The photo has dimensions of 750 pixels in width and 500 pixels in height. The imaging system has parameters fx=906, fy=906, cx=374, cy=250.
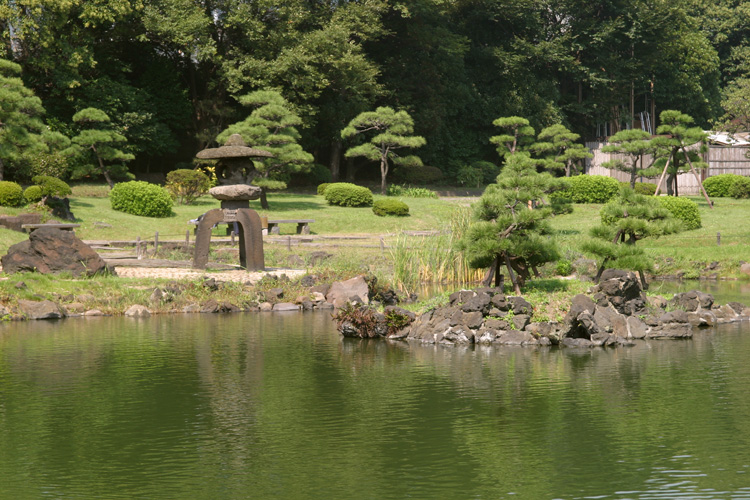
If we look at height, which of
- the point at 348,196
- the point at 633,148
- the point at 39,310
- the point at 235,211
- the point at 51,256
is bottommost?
the point at 39,310

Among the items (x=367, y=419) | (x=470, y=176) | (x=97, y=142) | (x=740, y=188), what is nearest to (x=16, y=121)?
(x=97, y=142)

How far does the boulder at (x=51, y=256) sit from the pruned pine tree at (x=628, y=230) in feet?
39.5

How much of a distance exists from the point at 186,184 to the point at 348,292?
19.9 metres

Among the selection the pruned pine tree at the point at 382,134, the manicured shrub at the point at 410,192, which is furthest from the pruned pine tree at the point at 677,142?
the manicured shrub at the point at 410,192

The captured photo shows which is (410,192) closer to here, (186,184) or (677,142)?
(186,184)

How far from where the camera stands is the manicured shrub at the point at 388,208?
3859 cm

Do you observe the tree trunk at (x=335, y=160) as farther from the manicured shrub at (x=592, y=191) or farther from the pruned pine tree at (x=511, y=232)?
the pruned pine tree at (x=511, y=232)

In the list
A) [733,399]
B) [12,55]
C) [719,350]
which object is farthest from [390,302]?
[12,55]

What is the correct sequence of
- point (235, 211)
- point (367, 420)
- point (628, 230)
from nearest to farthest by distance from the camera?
point (367, 420) < point (628, 230) < point (235, 211)

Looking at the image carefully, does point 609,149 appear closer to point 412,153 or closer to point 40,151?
point 412,153

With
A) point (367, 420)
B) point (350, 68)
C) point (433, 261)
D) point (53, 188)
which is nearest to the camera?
point (367, 420)

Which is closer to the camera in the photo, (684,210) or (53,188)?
(53,188)

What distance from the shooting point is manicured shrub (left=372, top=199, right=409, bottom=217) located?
3859 centimetres

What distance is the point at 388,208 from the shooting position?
38.6 m
